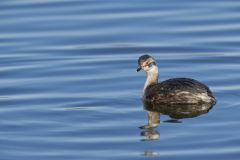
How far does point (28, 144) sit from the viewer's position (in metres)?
15.1

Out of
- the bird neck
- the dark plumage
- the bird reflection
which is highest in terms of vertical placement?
the bird neck

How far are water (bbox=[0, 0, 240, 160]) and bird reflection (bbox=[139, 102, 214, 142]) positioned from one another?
12 centimetres

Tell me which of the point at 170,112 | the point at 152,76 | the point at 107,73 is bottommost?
the point at 170,112

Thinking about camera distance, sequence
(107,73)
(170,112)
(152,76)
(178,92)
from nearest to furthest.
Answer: (170,112) < (178,92) < (152,76) < (107,73)

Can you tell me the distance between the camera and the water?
15.0 meters

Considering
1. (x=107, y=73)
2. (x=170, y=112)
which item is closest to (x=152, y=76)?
(x=107, y=73)

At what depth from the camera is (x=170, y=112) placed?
17.6m

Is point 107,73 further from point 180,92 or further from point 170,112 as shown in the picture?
point 170,112

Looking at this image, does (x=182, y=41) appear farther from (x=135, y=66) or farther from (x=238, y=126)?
(x=238, y=126)

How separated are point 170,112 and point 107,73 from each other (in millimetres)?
2483

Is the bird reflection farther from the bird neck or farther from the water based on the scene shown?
the bird neck

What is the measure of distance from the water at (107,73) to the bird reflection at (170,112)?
0.39 ft

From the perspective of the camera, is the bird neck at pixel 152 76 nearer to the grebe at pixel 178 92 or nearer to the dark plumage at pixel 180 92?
the grebe at pixel 178 92

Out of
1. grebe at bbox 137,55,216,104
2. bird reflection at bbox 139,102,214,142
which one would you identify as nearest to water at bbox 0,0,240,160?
bird reflection at bbox 139,102,214,142
